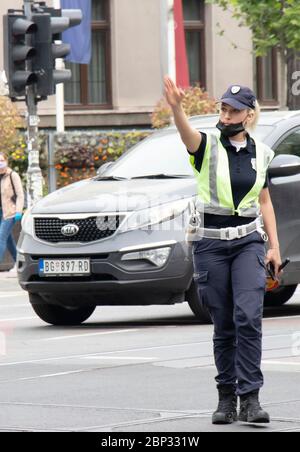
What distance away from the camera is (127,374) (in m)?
10.6

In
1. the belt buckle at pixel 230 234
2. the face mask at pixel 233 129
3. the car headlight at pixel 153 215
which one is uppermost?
the face mask at pixel 233 129

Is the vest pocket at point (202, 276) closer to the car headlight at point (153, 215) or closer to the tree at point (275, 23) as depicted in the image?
the car headlight at point (153, 215)

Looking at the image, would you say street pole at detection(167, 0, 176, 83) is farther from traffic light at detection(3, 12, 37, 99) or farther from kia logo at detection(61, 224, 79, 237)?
kia logo at detection(61, 224, 79, 237)

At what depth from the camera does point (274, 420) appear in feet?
27.4

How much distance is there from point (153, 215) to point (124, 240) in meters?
0.33

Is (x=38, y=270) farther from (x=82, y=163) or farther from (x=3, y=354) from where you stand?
(x=82, y=163)

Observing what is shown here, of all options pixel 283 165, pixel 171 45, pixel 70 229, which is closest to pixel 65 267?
pixel 70 229

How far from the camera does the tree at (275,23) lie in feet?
96.4

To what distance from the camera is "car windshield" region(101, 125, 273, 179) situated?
47.6ft

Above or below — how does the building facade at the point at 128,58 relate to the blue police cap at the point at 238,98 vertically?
below

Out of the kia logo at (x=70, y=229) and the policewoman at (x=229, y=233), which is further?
the kia logo at (x=70, y=229)

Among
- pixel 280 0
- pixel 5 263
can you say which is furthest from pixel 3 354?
pixel 280 0

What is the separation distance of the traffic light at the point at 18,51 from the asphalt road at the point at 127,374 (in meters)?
5.68

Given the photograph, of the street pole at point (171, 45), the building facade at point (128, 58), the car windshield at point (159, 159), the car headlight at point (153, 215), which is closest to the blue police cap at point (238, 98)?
the car headlight at point (153, 215)
